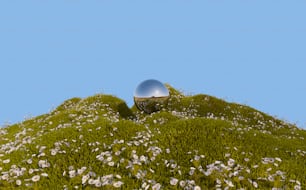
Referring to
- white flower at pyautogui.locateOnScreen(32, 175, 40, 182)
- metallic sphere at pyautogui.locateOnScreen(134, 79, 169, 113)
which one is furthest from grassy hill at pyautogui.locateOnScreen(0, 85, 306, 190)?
metallic sphere at pyautogui.locateOnScreen(134, 79, 169, 113)

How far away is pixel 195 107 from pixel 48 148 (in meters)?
17.6

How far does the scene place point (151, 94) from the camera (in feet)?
77.7

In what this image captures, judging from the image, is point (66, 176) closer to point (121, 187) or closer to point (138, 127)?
point (121, 187)

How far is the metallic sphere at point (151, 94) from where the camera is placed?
77.7 feet

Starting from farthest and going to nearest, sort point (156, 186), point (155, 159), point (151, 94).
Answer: point (151, 94) < point (155, 159) < point (156, 186)

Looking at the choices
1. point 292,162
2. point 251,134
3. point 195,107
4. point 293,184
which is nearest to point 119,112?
point 195,107

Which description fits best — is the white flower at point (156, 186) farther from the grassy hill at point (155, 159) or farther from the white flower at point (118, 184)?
the white flower at point (118, 184)

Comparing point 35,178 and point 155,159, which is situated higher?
point 155,159

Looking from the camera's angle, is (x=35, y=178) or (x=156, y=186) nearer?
(x=156, y=186)

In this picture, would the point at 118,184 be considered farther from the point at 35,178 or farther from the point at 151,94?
the point at 151,94

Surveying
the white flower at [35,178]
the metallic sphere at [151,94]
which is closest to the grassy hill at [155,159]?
the white flower at [35,178]

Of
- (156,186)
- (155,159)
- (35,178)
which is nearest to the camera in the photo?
(156,186)

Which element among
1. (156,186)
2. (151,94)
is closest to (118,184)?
(156,186)

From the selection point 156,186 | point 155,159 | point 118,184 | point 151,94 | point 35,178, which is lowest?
point 156,186
